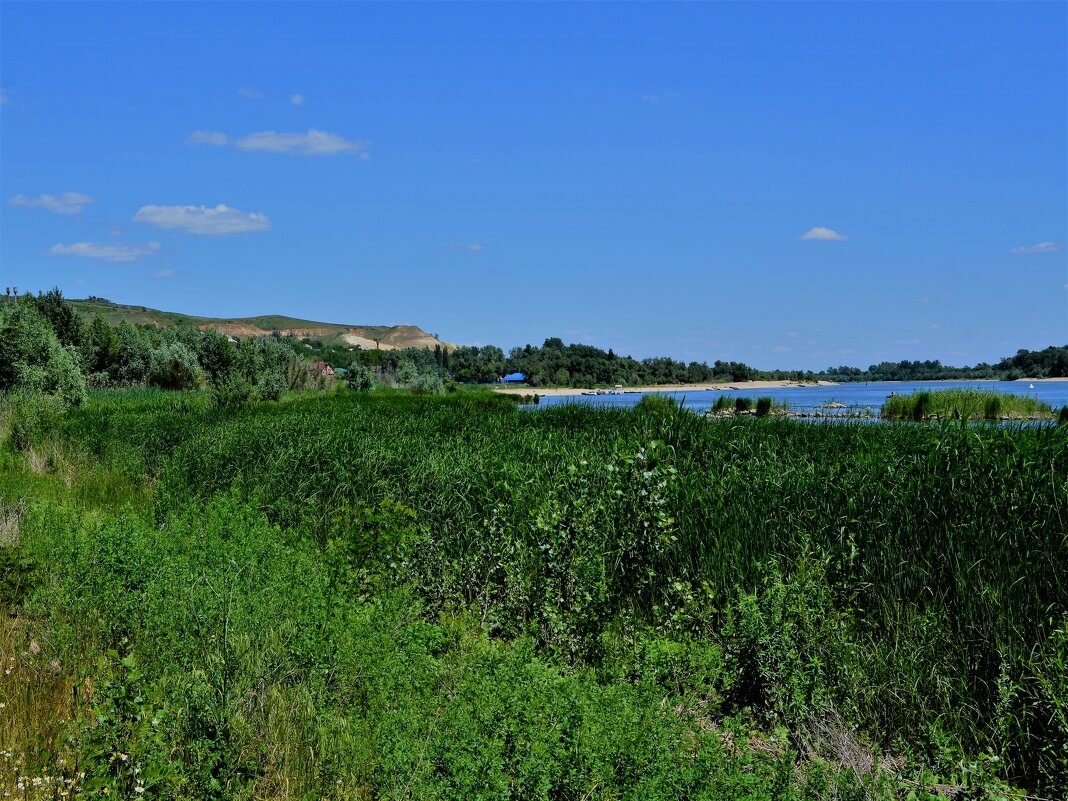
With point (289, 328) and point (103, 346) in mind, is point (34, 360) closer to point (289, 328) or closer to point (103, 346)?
point (103, 346)

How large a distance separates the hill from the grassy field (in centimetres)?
11392

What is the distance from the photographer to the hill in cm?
11350

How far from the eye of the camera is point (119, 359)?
195ft

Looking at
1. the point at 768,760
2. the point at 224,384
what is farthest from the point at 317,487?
the point at 224,384

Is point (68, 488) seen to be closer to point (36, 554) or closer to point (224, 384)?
point (36, 554)

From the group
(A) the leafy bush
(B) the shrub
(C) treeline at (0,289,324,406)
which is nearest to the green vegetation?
(C) treeline at (0,289,324,406)

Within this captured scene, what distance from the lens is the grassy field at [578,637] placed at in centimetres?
321

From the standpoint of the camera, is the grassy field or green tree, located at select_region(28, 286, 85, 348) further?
green tree, located at select_region(28, 286, 85, 348)

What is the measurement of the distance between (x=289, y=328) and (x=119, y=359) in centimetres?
9860

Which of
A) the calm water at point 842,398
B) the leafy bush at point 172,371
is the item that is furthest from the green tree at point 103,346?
the calm water at point 842,398

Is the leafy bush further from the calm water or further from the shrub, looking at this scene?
the calm water

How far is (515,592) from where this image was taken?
582 centimetres

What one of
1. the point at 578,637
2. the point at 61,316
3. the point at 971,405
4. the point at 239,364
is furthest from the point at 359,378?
the point at 578,637

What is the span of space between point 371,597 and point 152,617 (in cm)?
171
